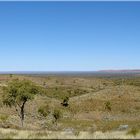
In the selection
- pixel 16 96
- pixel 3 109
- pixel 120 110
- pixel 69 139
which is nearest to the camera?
pixel 69 139

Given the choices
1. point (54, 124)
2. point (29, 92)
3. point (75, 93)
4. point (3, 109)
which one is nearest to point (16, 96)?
point (29, 92)

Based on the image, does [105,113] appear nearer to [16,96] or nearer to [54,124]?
[54,124]

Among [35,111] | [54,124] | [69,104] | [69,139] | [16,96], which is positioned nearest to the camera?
[69,139]

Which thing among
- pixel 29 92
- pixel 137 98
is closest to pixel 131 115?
pixel 137 98

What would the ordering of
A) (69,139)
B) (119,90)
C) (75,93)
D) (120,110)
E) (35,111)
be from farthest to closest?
(75,93)
(119,90)
(120,110)
(35,111)
(69,139)

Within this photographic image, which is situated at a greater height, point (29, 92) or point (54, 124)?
point (29, 92)

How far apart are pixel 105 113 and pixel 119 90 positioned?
27.1 m

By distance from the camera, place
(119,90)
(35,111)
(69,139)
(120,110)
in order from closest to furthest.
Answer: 1. (69,139)
2. (35,111)
3. (120,110)
4. (119,90)

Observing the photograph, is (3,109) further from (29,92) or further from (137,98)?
(137,98)

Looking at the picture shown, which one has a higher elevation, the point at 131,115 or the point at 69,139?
the point at 69,139

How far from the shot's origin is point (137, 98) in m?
106

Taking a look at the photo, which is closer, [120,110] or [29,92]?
[29,92]

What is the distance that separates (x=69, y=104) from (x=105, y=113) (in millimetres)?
16058

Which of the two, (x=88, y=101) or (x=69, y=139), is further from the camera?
(x=88, y=101)
